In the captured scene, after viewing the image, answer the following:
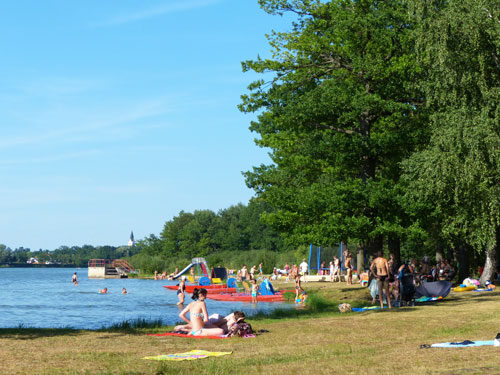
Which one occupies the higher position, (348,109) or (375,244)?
(348,109)

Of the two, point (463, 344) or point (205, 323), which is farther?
point (205, 323)

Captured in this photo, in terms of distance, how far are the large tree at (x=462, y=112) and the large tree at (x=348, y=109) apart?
1.17 metres

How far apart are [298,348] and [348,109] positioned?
16.7 meters

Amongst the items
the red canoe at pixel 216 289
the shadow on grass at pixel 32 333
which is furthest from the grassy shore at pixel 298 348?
the red canoe at pixel 216 289

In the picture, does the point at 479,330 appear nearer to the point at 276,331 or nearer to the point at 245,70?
the point at 276,331

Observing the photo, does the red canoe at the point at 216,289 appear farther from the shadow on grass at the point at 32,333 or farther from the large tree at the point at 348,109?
the shadow on grass at the point at 32,333

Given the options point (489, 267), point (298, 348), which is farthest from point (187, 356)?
point (489, 267)

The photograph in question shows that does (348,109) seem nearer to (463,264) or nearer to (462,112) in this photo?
(462,112)

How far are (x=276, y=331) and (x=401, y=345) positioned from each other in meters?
3.87

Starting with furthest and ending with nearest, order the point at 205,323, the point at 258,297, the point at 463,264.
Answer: the point at 463,264 < the point at 258,297 < the point at 205,323

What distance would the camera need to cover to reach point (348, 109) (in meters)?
26.9

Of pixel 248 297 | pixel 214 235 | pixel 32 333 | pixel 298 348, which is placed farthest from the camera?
pixel 214 235

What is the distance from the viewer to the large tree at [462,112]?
76.3 feet

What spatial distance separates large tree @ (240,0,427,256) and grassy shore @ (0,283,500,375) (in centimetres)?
798
